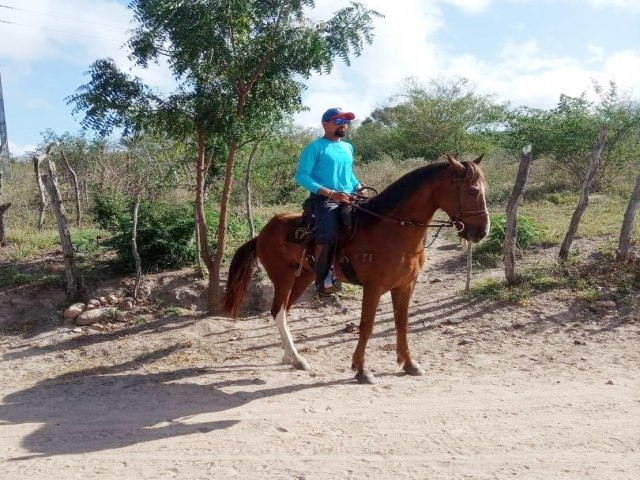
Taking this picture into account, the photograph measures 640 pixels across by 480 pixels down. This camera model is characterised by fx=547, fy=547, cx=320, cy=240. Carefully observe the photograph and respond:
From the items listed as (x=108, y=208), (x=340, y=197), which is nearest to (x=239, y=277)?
(x=340, y=197)

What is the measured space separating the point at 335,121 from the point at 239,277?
7.27 ft

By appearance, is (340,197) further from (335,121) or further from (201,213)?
(201,213)

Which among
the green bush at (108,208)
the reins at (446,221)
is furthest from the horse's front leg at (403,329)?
the green bush at (108,208)

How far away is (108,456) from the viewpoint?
383 centimetres

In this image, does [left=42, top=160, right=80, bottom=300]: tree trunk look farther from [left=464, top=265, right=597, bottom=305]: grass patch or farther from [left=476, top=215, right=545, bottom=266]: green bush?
[left=476, top=215, right=545, bottom=266]: green bush

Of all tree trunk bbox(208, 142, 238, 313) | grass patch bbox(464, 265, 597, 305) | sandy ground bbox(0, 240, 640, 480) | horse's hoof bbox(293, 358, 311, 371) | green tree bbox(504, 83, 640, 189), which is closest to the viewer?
sandy ground bbox(0, 240, 640, 480)

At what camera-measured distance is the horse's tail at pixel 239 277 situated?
6484mm

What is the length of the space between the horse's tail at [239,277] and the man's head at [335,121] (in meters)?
1.69

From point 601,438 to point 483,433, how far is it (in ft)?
2.74

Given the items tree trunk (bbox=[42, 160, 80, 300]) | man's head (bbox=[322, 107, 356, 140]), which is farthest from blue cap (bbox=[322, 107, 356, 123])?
tree trunk (bbox=[42, 160, 80, 300])

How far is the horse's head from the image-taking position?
491 centimetres

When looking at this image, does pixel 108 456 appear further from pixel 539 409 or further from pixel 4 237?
pixel 4 237

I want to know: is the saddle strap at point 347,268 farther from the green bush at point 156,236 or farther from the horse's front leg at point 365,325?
the green bush at point 156,236

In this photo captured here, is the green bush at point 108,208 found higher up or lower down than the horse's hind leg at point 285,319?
higher up
